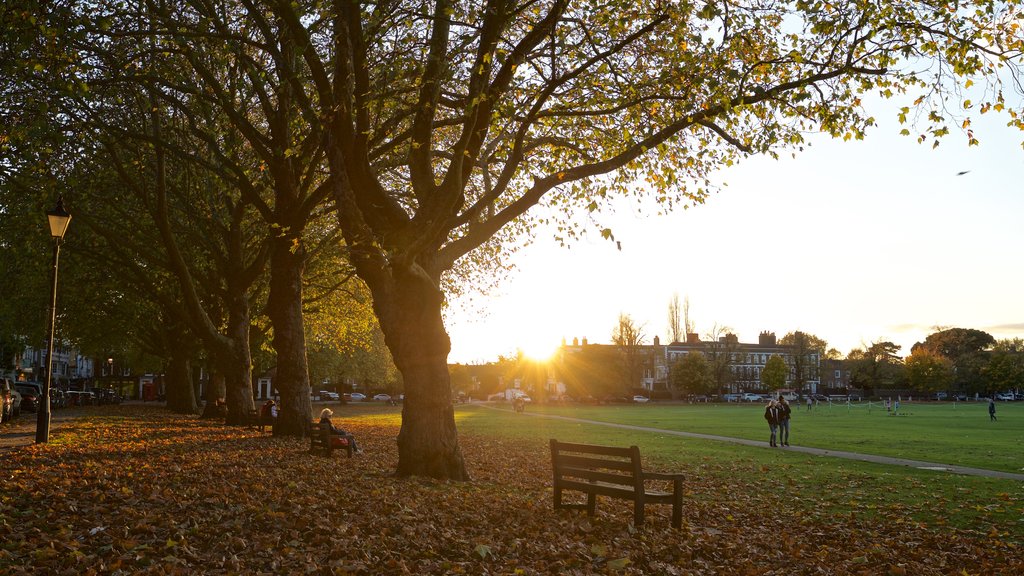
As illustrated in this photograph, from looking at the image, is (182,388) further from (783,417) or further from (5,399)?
(783,417)

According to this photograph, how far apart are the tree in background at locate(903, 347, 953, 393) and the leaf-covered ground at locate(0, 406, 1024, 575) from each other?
12132cm

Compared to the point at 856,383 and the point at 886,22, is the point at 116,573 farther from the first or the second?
the point at 856,383

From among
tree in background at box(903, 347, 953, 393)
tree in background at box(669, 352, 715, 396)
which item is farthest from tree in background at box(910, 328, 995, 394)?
tree in background at box(669, 352, 715, 396)

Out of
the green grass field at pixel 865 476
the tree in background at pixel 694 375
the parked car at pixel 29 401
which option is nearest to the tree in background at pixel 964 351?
the tree in background at pixel 694 375

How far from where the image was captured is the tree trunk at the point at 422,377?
1355cm

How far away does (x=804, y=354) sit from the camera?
13588cm

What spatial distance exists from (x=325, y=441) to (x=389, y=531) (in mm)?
9466

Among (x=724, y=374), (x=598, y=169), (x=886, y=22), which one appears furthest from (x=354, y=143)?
(x=724, y=374)

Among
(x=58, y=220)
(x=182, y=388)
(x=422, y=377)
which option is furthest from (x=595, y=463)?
(x=182, y=388)

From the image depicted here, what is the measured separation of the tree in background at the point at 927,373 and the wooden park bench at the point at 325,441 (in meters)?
123

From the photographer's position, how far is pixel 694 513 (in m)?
11.8

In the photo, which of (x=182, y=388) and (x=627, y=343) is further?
(x=627, y=343)

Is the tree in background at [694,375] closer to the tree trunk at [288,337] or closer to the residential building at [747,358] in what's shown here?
the residential building at [747,358]

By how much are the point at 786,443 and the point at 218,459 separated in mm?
20206
